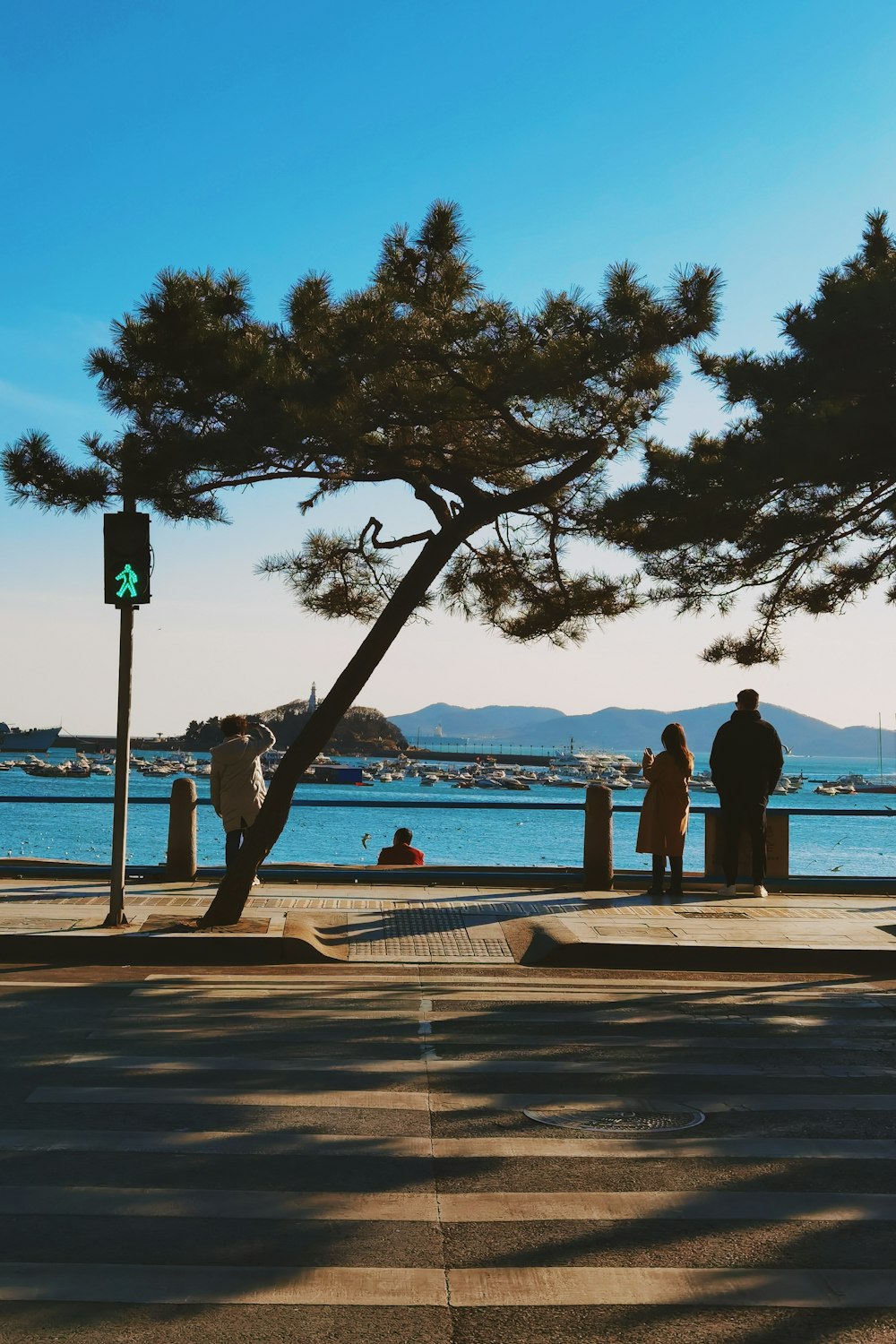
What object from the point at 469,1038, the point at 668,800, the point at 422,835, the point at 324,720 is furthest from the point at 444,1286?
the point at 422,835

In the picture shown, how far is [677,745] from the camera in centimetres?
1494

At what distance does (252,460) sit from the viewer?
38.9 feet

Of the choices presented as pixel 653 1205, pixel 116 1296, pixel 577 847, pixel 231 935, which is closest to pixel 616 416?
pixel 231 935

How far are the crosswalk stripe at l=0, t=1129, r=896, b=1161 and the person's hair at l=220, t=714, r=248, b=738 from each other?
8292mm

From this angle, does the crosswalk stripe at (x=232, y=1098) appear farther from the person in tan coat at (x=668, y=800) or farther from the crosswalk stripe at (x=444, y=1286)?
the person in tan coat at (x=668, y=800)

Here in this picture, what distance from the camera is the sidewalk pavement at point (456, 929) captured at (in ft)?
36.7

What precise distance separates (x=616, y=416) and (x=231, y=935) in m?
5.96

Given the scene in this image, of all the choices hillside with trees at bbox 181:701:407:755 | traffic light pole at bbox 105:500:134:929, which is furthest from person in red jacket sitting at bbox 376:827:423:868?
hillside with trees at bbox 181:701:407:755

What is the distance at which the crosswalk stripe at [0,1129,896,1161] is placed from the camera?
5.73 metres

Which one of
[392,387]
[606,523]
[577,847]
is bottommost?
[577,847]

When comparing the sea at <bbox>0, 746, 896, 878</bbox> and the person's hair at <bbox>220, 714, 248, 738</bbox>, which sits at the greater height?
the person's hair at <bbox>220, 714, 248, 738</bbox>

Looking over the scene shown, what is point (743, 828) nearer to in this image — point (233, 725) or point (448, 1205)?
point (233, 725)

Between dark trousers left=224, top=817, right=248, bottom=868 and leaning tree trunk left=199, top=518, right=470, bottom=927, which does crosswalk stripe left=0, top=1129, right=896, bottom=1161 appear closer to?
leaning tree trunk left=199, top=518, right=470, bottom=927

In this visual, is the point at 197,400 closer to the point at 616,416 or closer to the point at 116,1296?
the point at 616,416
